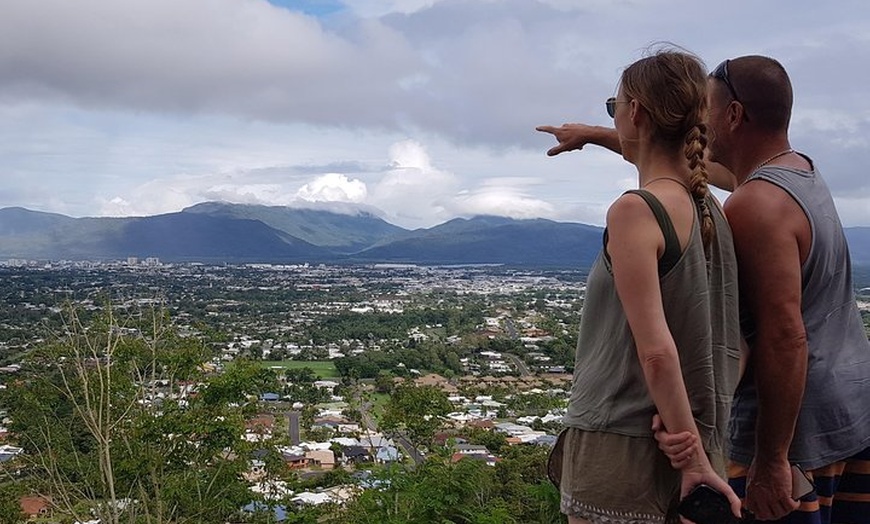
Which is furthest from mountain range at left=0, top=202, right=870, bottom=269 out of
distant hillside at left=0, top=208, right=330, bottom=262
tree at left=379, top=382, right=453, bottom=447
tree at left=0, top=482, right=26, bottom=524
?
tree at left=379, top=382, right=453, bottom=447

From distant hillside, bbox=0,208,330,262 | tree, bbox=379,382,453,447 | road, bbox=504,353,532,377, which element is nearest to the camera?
tree, bbox=379,382,453,447

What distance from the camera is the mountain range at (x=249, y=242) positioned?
99125 mm

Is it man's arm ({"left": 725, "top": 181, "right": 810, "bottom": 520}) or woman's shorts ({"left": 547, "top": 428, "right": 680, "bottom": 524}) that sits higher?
man's arm ({"left": 725, "top": 181, "right": 810, "bottom": 520})

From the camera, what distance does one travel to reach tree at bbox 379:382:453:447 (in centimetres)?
440

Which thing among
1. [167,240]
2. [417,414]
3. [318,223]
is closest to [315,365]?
[417,414]

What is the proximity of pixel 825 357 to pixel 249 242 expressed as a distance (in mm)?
112718

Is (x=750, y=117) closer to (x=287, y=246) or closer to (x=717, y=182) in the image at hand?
(x=717, y=182)

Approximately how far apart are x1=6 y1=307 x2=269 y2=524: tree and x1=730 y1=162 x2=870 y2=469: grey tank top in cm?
399

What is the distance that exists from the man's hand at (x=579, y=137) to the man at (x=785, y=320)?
250 mm

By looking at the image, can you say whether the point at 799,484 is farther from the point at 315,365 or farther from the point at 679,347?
the point at 315,365

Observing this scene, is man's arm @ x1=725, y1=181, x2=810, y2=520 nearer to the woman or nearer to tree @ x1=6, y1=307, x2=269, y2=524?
the woman

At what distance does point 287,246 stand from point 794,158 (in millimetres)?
113130

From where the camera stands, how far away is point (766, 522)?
1379 mm

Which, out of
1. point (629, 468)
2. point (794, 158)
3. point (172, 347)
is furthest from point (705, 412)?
point (172, 347)
